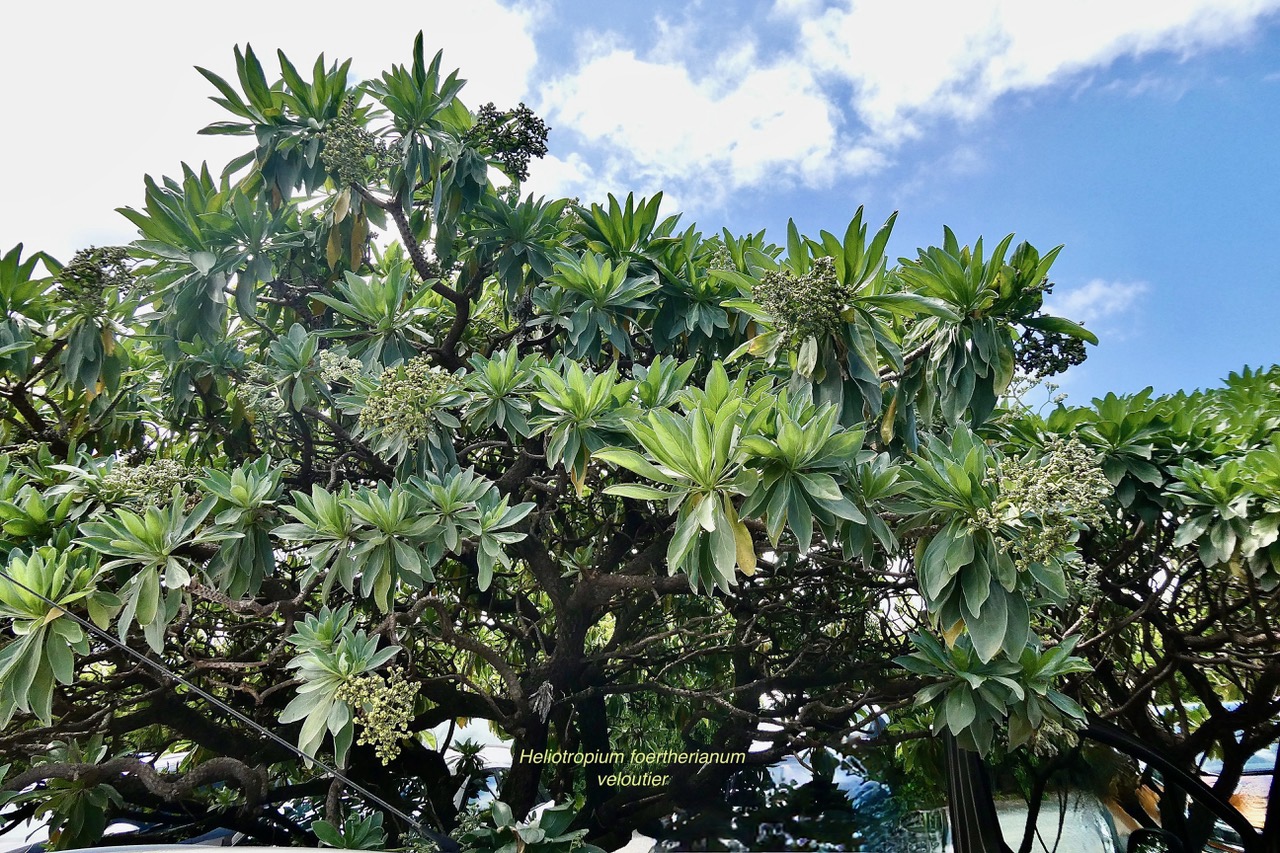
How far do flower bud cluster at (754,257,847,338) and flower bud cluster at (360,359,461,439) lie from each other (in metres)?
0.93

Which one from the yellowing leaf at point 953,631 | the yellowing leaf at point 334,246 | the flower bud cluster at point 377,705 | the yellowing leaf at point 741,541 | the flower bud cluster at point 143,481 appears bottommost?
the flower bud cluster at point 377,705

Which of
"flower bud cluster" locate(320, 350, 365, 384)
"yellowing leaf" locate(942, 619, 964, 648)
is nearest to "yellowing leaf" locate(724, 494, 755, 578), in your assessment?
"yellowing leaf" locate(942, 619, 964, 648)

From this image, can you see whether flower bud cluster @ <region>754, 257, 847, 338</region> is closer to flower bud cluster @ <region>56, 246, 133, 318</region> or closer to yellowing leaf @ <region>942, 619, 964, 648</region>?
yellowing leaf @ <region>942, 619, 964, 648</region>

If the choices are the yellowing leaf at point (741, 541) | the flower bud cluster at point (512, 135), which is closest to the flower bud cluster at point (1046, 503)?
the yellowing leaf at point (741, 541)

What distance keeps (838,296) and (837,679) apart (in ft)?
5.98

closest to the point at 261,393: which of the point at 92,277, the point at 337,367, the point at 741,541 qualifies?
the point at 337,367

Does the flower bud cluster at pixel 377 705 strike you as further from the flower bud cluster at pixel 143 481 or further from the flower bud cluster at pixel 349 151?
the flower bud cluster at pixel 349 151

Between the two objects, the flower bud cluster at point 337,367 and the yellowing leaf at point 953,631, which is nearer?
the yellowing leaf at point 953,631

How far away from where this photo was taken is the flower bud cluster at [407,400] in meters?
1.99

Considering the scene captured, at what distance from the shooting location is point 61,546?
2051 millimetres

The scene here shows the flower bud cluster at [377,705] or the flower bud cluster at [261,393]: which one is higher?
the flower bud cluster at [261,393]

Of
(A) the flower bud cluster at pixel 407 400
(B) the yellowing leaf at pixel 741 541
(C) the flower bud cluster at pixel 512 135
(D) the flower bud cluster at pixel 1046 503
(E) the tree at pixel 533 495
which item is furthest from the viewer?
(C) the flower bud cluster at pixel 512 135

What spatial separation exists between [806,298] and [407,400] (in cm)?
110

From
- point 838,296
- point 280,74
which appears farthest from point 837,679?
point 280,74
